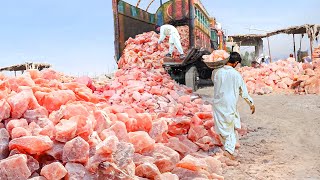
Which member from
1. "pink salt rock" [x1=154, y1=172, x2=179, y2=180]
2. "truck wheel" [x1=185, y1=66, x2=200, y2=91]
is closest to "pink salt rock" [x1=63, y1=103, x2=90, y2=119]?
"pink salt rock" [x1=154, y1=172, x2=179, y2=180]

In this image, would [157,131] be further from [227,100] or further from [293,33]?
[293,33]

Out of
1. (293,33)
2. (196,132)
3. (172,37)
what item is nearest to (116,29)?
(172,37)

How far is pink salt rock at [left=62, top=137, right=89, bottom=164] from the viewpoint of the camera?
2.83 m

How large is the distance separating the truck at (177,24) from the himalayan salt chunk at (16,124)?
15.8ft

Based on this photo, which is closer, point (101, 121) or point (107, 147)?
point (107, 147)

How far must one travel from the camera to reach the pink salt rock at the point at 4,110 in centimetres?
323

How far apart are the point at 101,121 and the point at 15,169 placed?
1.04 metres

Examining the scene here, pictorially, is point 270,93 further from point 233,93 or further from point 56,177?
point 56,177

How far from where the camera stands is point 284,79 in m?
10.8

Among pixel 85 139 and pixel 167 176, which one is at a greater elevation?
pixel 85 139

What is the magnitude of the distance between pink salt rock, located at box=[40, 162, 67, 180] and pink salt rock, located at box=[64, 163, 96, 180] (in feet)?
0.18

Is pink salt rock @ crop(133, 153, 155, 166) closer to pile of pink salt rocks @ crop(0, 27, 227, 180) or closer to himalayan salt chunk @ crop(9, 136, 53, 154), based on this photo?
pile of pink salt rocks @ crop(0, 27, 227, 180)

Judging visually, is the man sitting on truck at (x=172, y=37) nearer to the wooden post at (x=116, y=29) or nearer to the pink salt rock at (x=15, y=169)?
the wooden post at (x=116, y=29)

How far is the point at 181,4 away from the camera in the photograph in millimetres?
8391
